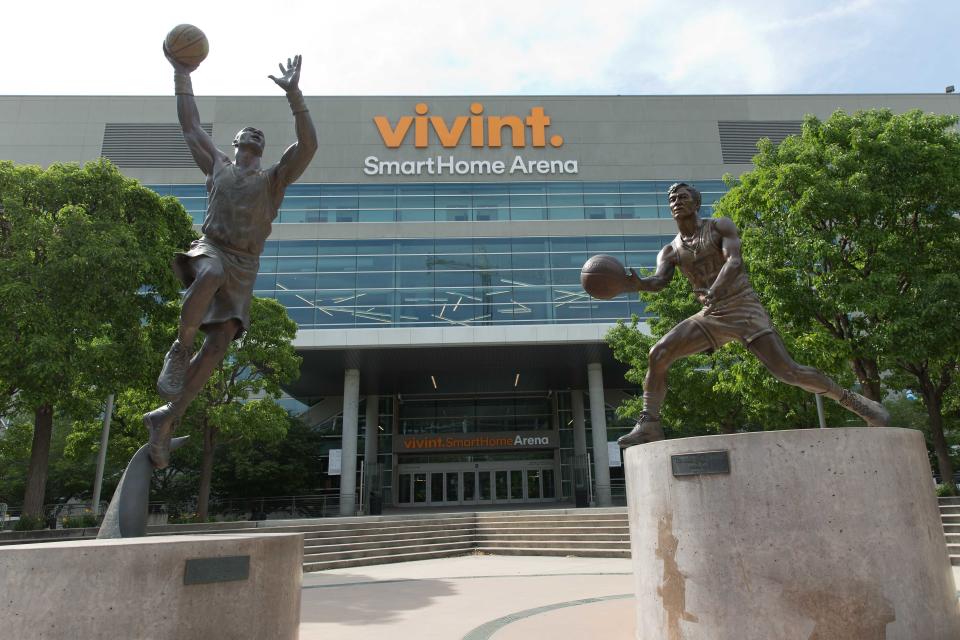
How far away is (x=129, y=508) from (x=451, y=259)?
90.4ft

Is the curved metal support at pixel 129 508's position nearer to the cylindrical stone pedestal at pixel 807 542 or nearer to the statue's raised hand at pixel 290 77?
the statue's raised hand at pixel 290 77

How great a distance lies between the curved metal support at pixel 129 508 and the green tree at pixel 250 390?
16.7 metres

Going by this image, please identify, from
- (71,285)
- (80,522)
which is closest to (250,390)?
(80,522)

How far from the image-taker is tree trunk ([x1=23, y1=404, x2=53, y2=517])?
1549cm

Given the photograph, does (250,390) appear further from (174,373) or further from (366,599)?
(174,373)

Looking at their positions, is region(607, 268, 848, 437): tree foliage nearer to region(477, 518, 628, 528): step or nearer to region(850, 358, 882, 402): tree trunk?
region(850, 358, 882, 402): tree trunk

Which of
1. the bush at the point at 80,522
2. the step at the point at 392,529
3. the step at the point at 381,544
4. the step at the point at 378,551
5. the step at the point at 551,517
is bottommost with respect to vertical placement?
the step at the point at 378,551

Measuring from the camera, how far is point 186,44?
15.7 feet

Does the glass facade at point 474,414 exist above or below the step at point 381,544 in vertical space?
above

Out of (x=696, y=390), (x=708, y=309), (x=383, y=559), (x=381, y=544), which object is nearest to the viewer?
(x=708, y=309)

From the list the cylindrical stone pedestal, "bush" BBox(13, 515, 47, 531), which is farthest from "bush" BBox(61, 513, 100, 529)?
the cylindrical stone pedestal

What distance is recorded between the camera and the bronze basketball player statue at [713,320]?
191 inches

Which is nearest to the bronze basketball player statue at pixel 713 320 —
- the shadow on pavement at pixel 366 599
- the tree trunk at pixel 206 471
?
the shadow on pavement at pixel 366 599

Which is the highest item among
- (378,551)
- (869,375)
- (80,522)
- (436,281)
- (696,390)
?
(436,281)
